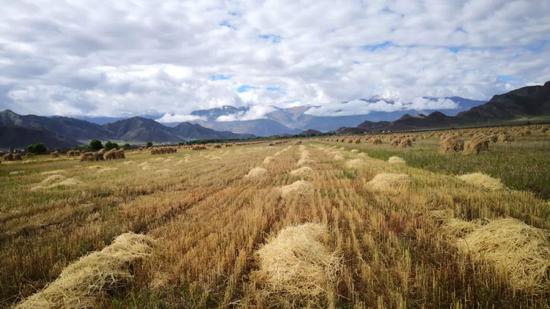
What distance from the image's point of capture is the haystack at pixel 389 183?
12.6 metres

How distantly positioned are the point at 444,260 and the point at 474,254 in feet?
2.07

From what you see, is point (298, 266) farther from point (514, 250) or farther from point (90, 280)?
point (514, 250)

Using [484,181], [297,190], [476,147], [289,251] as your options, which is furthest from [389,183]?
[476,147]

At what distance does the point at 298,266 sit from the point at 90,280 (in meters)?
3.35

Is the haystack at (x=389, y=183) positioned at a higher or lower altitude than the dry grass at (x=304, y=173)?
higher

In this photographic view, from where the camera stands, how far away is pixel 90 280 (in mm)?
5418

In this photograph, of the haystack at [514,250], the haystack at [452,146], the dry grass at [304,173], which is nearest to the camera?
the haystack at [514,250]

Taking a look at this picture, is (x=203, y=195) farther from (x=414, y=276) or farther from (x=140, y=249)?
(x=414, y=276)

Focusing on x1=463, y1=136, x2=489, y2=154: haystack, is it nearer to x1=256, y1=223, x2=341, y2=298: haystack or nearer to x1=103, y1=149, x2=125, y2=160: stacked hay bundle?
x1=256, y1=223, x2=341, y2=298: haystack

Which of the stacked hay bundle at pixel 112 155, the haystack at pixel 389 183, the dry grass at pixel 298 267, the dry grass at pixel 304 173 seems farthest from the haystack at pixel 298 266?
the stacked hay bundle at pixel 112 155

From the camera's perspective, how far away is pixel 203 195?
1341 centimetres

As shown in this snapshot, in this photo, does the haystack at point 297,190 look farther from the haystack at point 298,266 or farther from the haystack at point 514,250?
the haystack at point 514,250

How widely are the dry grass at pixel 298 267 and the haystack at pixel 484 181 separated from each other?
8.29 m

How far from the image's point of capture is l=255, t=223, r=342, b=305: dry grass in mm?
5234
